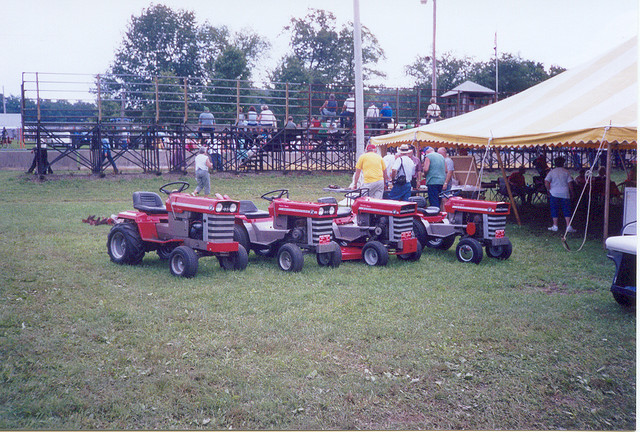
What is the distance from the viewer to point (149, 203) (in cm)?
761

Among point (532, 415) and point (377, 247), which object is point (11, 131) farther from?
point (532, 415)

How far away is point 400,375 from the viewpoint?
13.0 feet

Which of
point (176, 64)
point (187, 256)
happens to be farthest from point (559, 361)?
point (176, 64)

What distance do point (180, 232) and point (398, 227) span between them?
282cm

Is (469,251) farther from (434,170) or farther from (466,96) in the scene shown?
(466,96)

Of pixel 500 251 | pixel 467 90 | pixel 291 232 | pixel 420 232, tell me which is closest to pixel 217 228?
pixel 291 232

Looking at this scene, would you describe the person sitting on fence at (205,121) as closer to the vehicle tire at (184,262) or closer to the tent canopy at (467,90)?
the tent canopy at (467,90)

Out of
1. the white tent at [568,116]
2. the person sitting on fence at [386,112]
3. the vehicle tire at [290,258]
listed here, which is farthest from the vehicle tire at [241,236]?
the person sitting on fence at [386,112]

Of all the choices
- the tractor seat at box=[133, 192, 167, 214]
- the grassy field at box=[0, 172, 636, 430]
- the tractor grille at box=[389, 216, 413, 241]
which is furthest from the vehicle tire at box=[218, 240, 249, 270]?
the tractor grille at box=[389, 216, 413, 241]

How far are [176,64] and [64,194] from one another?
508 centimetres

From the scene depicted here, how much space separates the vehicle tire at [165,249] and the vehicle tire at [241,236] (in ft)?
2.56

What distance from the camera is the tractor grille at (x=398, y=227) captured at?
7668 mm

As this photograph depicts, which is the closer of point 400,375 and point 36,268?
point 400,375

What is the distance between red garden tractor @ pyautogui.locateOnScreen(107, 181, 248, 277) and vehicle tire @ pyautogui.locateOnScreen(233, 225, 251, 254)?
1.58 feet
